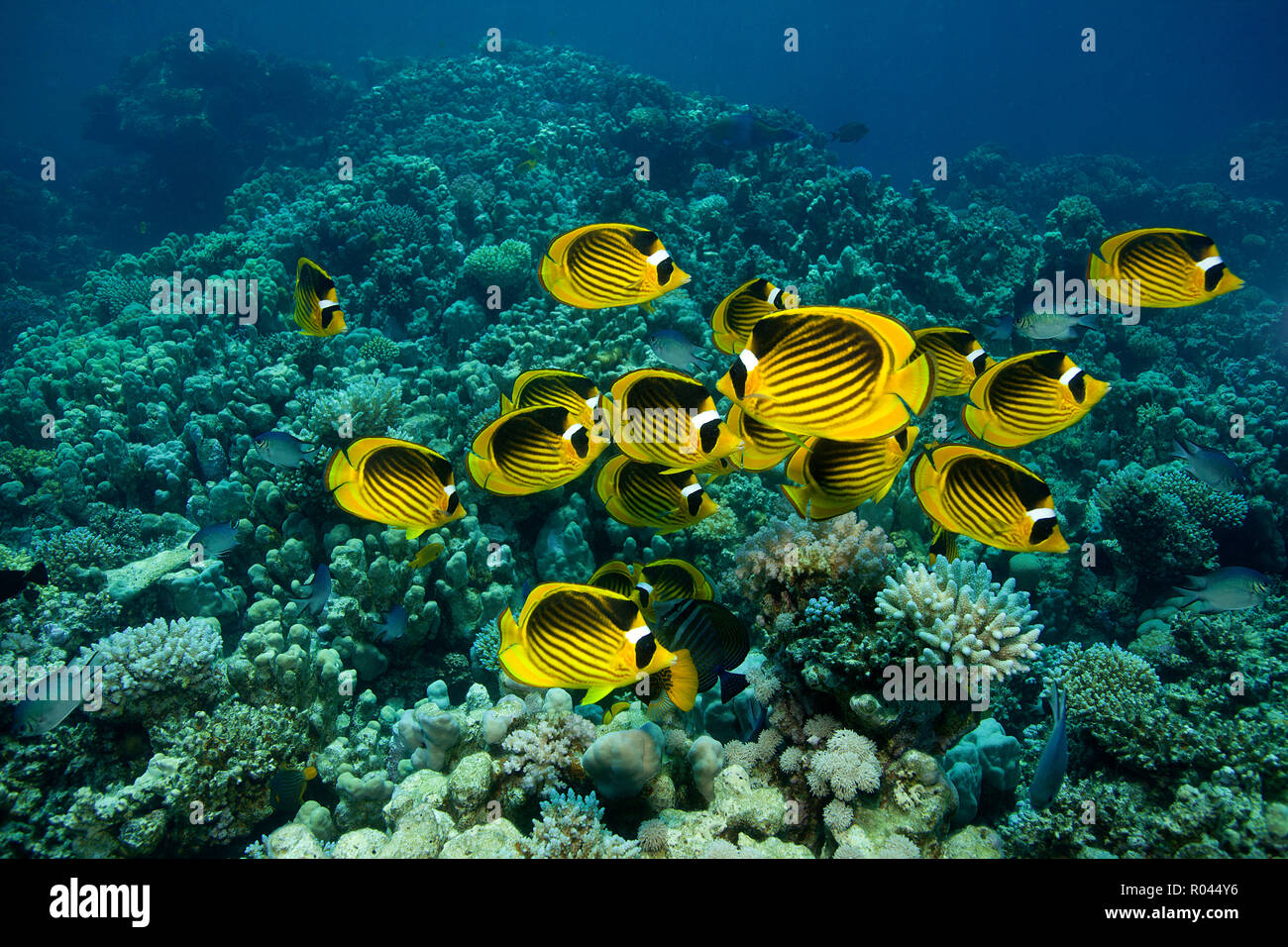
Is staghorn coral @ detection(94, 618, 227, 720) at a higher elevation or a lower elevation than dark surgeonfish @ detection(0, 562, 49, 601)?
lower

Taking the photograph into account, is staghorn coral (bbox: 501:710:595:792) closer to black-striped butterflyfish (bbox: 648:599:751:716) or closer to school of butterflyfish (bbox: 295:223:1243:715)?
black-striped butterflyfish (bbox: 648:599:751:716)

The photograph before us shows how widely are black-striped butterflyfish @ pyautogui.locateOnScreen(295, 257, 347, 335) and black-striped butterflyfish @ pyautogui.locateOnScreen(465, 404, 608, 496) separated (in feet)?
8.46

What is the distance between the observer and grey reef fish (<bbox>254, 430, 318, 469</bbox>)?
4461 mm

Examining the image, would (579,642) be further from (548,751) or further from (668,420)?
(548,751)

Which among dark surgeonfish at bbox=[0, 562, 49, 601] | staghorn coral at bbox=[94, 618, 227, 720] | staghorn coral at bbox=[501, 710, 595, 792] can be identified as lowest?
staghorn coral at bbox=[501, 710, 595, 792]

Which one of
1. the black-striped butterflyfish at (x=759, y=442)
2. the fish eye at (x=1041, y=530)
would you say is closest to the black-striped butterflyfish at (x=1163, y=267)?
the fish eye at (x=1041, y=530)

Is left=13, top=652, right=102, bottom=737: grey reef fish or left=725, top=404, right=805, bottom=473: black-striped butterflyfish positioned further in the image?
left=13, top=652, right=102, bottom=737: grey reef fish

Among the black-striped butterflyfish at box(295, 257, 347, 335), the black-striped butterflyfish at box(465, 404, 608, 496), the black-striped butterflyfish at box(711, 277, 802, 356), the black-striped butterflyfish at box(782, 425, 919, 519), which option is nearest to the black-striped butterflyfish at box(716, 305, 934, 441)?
the black-striped butterflyfish at box(782, 425, 919, 519)

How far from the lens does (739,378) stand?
63.2 inches

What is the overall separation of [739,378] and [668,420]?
0.86m

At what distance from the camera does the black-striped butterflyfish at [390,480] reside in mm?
2555

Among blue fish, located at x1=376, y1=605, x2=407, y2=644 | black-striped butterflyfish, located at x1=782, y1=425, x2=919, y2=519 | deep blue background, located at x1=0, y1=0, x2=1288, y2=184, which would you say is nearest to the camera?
black-striped butterflyfish, located at x1=782, y1=425, x2=919, y2=519

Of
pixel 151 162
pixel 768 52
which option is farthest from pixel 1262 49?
pixel 151 162

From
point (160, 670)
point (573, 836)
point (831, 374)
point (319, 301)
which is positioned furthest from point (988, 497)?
point (160, 670)
